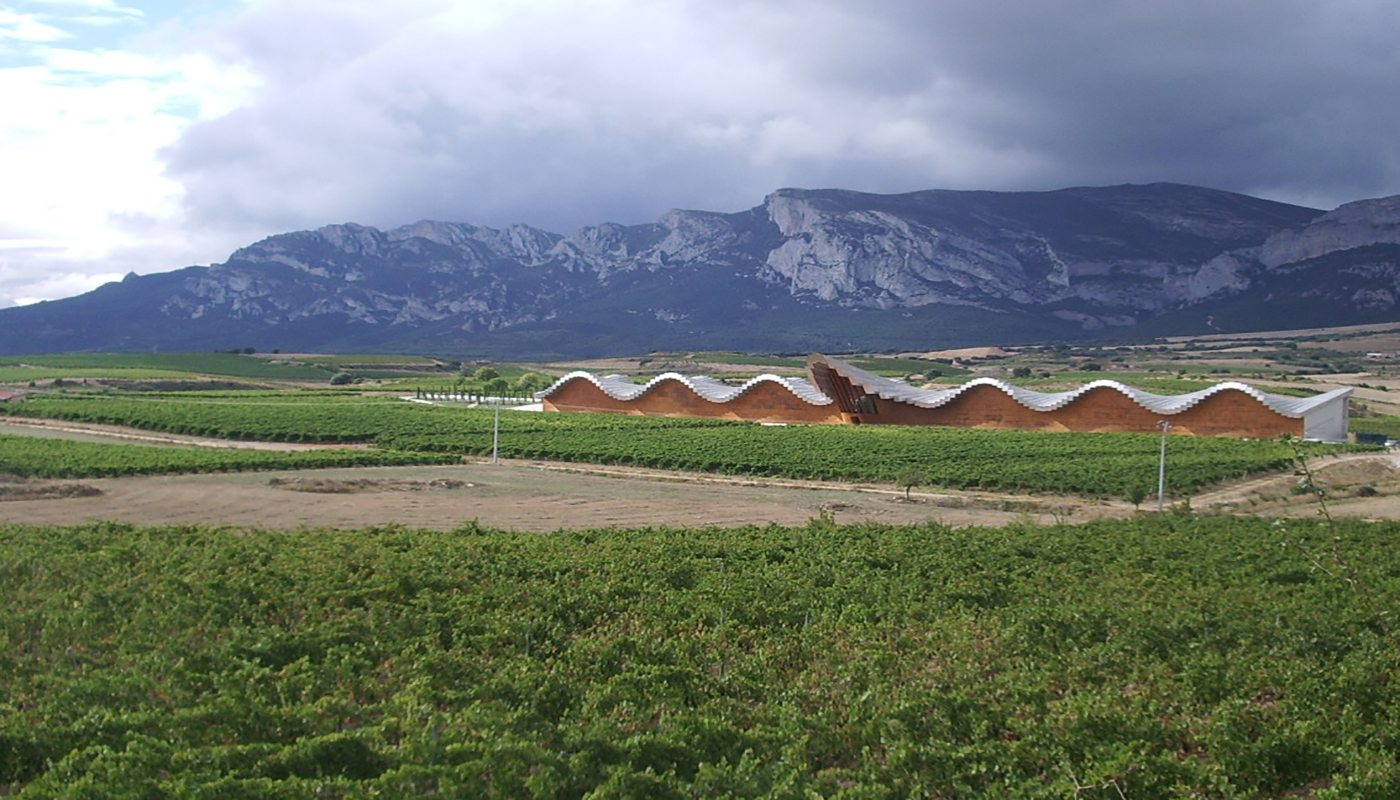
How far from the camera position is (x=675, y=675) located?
12.2 m

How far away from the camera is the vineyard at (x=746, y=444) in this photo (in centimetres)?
4079

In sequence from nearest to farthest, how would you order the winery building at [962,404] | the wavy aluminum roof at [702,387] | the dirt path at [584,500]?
the dirt path at [584,500], the winery building at [962,404], the wavy aluminum roof at [702,387]

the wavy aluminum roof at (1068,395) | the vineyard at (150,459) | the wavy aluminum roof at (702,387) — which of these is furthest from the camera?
the wavy aluminum roof at (702,387)

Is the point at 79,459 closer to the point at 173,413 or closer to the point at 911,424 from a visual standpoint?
the point at 173,413

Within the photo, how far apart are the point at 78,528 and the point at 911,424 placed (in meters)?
48.2

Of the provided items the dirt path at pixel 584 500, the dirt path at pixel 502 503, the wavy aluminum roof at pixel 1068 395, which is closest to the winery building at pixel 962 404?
the wavy aluminum roof at pixel 1068 395

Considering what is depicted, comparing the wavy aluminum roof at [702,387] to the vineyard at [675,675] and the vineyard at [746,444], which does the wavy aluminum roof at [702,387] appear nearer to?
the vineyard at [746,444]

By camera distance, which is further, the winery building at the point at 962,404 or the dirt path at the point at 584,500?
the winery building at the point at 962,404

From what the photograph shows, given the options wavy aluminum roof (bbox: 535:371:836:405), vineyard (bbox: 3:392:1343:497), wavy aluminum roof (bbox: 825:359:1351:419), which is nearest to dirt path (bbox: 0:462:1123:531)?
vineyard (bbox: 3:392:1343:497)

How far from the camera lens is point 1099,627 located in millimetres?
14555

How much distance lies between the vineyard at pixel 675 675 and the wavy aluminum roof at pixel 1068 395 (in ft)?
129

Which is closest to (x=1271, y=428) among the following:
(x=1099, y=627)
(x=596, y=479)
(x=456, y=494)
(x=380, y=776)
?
(x=596, y=479)

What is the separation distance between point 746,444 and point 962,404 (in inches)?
714

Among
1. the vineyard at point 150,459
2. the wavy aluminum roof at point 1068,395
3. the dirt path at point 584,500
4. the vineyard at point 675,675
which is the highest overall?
the wavy aluminum roof at point 1068,395
